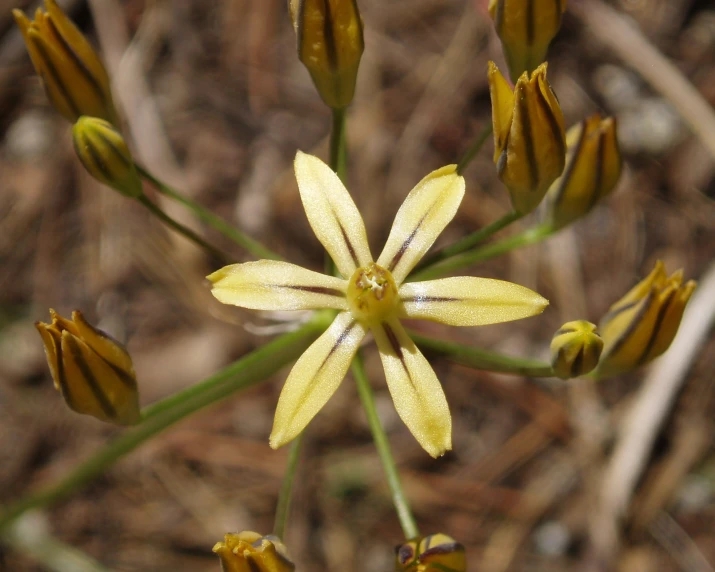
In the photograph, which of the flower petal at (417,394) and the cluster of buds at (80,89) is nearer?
the flower petal at (417,394)

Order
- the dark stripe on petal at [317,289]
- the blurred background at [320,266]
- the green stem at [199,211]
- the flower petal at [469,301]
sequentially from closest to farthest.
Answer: the flower petal at [469,301]
the dark stripe on petal at [317,289]
the green stem at [199,211]
the blurred background at [320,266]

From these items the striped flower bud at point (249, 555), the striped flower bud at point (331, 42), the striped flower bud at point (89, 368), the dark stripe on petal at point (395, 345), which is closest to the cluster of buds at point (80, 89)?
the striped flower bud at point (89, 368)

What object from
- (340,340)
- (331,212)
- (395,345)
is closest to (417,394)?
(395,345)

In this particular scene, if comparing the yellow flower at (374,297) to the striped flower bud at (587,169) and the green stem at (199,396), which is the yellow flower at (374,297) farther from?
the striped flower bud at (587,169)

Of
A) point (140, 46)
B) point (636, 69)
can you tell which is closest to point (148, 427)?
point (140, 46)

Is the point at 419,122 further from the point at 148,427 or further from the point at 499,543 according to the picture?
the point at 148,427
